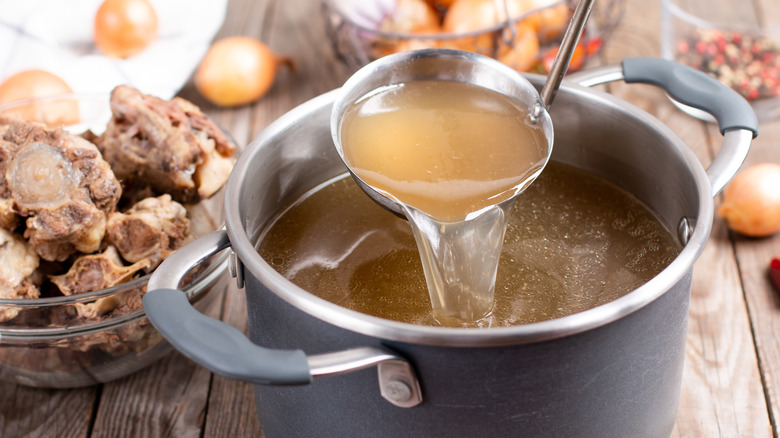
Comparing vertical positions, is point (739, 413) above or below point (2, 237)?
below

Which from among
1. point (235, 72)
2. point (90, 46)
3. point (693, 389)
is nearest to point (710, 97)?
point (693, 389)

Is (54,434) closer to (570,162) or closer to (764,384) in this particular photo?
(570,162)

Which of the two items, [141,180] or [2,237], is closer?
[2,237]

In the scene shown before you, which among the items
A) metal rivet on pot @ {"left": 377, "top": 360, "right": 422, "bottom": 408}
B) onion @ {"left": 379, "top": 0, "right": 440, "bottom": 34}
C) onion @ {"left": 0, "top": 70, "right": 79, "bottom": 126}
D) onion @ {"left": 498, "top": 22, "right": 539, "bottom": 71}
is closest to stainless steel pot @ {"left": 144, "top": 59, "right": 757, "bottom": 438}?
metal rivet on pot @ {"left": 377, "top": 360, "right": 422, "bottom": 408}

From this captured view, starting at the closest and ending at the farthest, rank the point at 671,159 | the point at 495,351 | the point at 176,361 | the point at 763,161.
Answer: the point at 495,351, the point at 671,159, the point at 176,361, the point at 763,161

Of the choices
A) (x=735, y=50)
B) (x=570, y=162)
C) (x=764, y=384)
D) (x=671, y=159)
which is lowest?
(x=764, y=384)

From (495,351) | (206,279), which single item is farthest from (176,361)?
(495,351)
